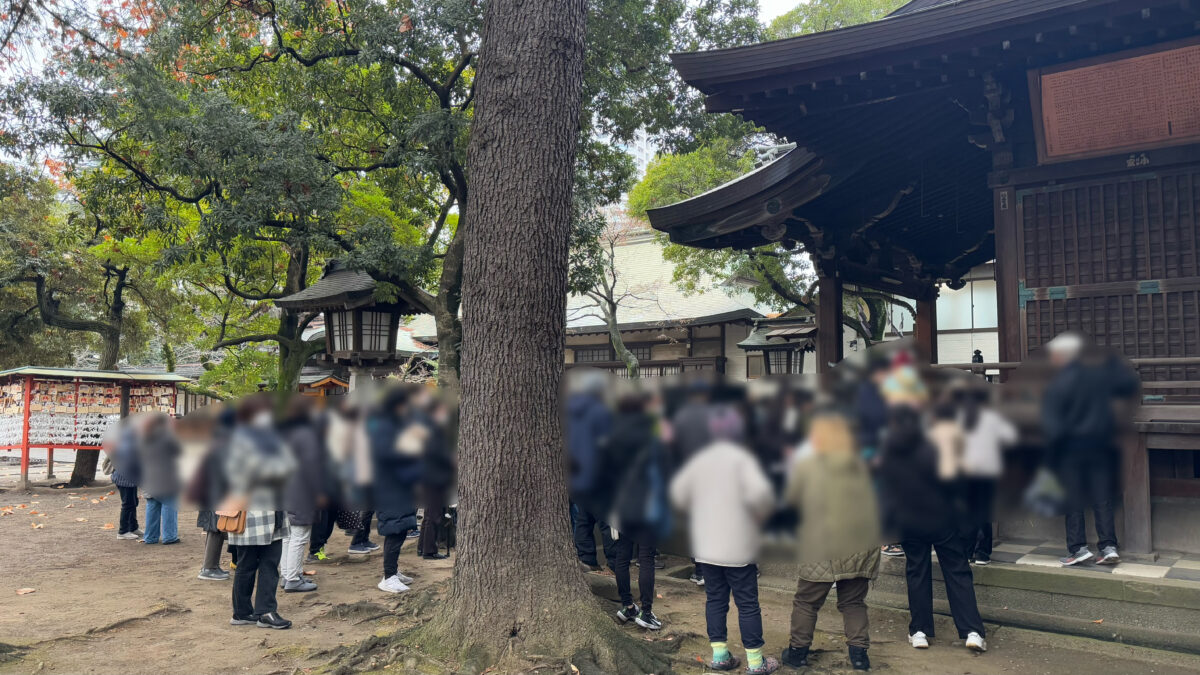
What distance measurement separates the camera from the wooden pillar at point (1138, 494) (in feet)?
19.5

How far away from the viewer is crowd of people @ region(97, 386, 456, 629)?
4785mm

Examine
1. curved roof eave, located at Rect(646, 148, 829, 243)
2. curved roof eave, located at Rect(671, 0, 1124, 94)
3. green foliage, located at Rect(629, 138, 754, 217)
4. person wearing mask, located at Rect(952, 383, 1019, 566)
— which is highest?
green foliage, located at Rect(629, 138, 754, 217)

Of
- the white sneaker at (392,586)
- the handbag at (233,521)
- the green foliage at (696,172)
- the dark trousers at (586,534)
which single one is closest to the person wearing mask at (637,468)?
the dark trousers at (586,534)

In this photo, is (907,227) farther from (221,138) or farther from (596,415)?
(221,138)

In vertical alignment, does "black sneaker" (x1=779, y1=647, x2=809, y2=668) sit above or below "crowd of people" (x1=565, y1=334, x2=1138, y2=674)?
below

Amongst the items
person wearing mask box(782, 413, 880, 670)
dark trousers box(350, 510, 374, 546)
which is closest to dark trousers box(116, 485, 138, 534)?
dark trousers box(350, 510, 374, 546)

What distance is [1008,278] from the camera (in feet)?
22.4

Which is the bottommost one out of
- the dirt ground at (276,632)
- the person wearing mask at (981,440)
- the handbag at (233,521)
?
the dirt ground at (276,632)

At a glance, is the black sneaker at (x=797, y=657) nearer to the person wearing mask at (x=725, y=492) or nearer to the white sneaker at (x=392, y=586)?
the person wearing mask at (x=725, y=492)

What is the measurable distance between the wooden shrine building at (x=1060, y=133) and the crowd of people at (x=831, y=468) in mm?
2164

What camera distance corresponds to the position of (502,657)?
183 inches

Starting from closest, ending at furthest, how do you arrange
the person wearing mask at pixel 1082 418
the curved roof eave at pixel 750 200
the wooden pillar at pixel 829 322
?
1. the person wearing mask at pixel 1082 418
2. the curved roof eave at pixel 750 200
3. the wooden pillar at pixel 829 322

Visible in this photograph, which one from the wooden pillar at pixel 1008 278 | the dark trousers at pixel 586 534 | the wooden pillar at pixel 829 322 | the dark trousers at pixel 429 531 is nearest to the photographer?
the wooden pillar at pixel 1008 278

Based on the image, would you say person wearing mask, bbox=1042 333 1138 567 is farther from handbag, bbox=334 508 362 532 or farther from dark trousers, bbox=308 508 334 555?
handbag, bbox=334 508 362 532
